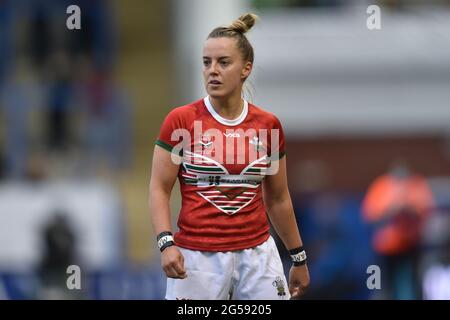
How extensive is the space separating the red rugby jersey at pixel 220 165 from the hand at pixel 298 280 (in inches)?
13.0

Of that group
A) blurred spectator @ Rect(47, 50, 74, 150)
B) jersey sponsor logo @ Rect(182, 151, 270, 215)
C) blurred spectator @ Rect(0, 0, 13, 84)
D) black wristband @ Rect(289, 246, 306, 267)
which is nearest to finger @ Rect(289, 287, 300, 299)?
black wristband @ Rect(289, 246, 306, 267)

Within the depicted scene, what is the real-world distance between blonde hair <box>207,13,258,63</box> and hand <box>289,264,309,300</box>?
983 millimetres

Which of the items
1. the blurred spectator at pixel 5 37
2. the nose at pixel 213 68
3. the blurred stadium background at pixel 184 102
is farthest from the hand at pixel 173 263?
the blurred spectator at pixel 5 37

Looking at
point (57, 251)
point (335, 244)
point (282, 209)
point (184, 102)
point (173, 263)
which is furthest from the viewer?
point (184, 102)

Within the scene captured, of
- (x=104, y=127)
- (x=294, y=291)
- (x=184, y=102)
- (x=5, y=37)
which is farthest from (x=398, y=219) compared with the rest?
(x=5, y=37)

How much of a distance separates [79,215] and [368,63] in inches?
225

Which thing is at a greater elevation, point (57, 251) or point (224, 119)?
point (224, 119)

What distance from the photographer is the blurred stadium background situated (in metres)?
18.4

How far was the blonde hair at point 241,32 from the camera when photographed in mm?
5047

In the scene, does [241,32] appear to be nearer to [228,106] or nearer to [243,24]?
[243,24]

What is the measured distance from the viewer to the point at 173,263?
5023mm

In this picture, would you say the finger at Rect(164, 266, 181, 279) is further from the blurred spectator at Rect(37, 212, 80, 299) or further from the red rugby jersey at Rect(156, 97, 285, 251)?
the blurred spectator at Rect(37, 212, 80, 299)

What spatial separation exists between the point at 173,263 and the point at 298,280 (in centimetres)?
69

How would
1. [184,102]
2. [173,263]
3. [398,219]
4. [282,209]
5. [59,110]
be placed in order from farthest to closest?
1. [59,110]
2. [184,102]
3. [398,219]
4. [282,209]
5. [173,263]
